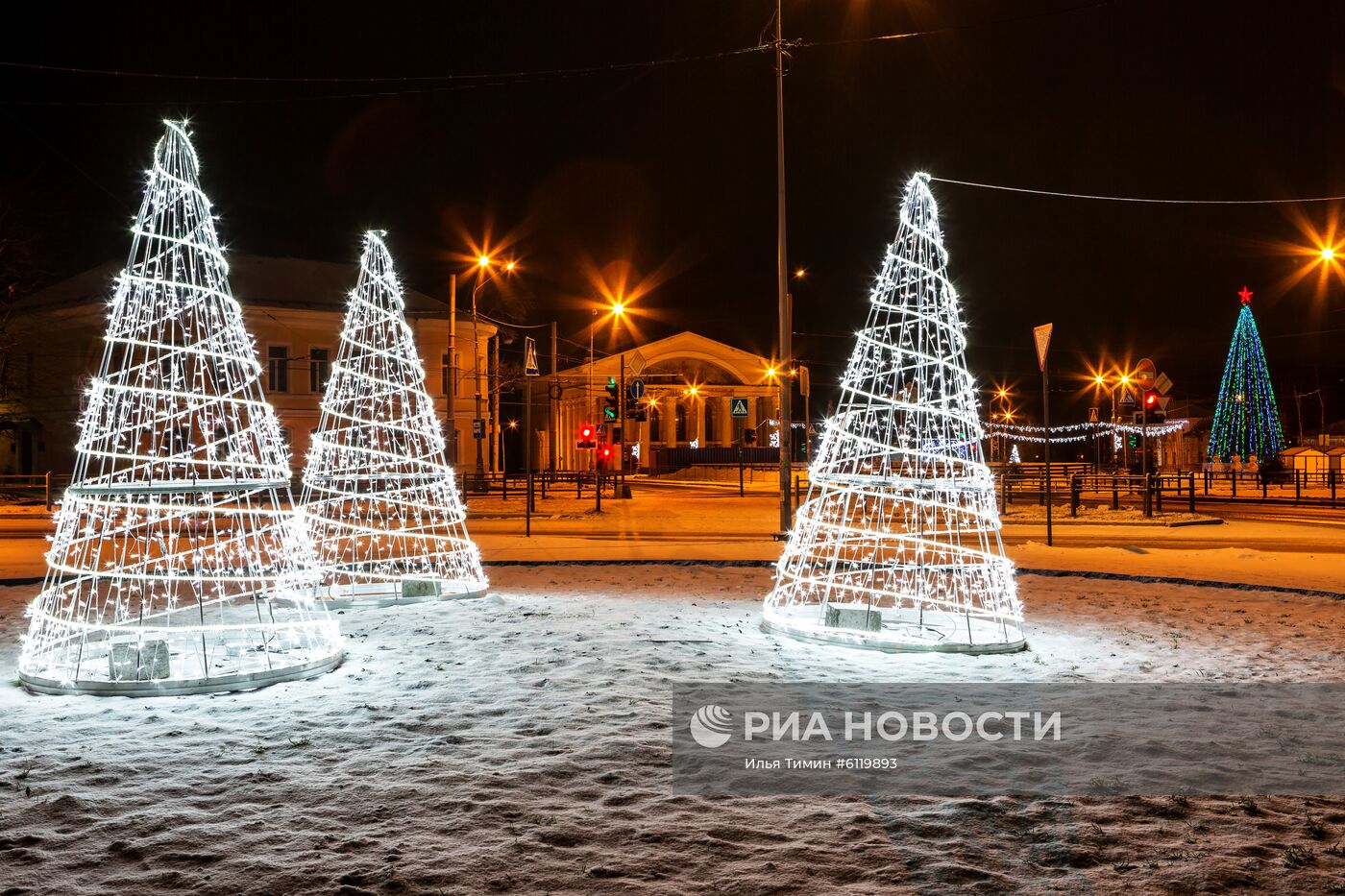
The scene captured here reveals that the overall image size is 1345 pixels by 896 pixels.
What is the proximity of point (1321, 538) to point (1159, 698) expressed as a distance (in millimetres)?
15341

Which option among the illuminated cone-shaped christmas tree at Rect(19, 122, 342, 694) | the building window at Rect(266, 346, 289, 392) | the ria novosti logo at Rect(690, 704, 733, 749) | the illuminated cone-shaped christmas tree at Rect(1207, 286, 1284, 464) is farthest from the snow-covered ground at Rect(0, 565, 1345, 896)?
the building window at Rect(266, 346, 289, 392)

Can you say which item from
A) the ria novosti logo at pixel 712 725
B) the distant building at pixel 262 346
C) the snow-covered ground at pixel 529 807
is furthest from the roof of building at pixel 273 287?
the ria novosti logo at pixel 712 725

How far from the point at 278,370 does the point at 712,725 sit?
151 ft

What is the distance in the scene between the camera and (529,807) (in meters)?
4.84

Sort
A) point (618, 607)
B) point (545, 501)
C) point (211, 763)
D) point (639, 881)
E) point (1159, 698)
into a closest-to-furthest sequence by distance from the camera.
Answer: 1. point (639, 881)
2. point (211, 763)
3. point (1159, 698)
4. point (618, 607)
5. point (545, 501)

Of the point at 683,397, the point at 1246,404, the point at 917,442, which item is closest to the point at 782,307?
the point at 917,442

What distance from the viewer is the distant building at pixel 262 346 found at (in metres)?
45.8

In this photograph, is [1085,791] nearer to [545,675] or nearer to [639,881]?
[639,881]

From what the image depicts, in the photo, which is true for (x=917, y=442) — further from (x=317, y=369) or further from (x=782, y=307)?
(x=317, y=369)

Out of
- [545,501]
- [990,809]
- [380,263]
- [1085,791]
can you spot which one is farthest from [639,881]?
[545,501]

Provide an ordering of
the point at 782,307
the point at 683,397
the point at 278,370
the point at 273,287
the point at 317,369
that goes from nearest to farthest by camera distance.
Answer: the point at 782,307
the point at 278,370
the point at 317,369
the point at 273,287
the point at 683,397

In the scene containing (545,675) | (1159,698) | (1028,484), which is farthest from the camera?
(1028,484)

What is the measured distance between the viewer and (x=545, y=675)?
7508 millimetres

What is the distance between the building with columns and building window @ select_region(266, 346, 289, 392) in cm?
1974
